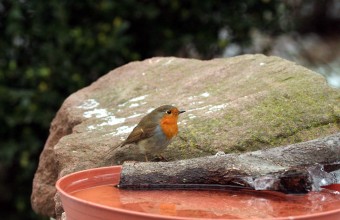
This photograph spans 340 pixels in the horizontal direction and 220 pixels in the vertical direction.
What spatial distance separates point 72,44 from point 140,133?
Answer: 7.27 feet

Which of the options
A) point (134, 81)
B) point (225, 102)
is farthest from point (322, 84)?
point (134, 81)

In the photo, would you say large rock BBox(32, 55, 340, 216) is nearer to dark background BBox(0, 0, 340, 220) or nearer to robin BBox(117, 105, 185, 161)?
robin BBox(117, 105, 185, 161)

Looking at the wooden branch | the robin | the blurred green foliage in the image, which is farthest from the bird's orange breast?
the blurred green foliage

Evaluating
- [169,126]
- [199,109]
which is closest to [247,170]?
[169,126]

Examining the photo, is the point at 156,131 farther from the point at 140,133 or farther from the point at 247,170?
the point at 247,170

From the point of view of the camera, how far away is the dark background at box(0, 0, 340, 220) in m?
5.19

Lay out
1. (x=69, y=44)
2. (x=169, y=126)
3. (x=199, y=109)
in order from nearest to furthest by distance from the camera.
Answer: (x=169, y=126), (x=199, y=109), (x=69, y=44)

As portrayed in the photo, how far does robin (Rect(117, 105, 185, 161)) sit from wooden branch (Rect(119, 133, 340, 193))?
671 millimetres

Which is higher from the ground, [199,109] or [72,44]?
[72,44]

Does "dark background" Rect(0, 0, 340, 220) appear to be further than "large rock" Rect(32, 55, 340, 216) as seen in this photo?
Yes

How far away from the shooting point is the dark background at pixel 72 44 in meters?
5.19

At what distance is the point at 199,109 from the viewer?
338 cm

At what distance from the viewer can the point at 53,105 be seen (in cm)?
523

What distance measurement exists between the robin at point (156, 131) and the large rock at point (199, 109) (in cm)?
5
